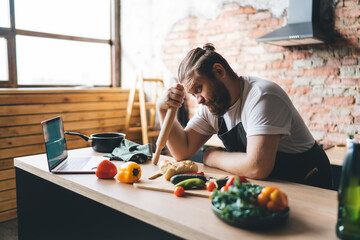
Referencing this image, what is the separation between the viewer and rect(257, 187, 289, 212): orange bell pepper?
0.87 m

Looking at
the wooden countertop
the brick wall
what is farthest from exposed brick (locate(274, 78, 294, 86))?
the wooden countertop

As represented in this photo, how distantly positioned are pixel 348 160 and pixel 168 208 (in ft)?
1.73

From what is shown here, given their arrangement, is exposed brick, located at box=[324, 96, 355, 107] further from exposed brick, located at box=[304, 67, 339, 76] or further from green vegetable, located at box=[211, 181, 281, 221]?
green vegetable, located at box=[211, 181, 281, 221]

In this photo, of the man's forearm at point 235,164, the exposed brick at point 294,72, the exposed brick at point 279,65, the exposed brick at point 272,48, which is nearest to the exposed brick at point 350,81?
the exposed brick at point 294,72

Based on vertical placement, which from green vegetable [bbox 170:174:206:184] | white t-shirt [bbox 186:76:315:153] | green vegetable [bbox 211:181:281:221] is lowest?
green vegetable [bbox 170:174:206:184]

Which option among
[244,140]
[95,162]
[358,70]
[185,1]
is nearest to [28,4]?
[185,1]

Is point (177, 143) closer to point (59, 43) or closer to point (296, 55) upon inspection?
point (296, 55)

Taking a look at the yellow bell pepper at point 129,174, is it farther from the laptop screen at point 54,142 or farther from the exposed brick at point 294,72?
the exposed brick at point 294,72

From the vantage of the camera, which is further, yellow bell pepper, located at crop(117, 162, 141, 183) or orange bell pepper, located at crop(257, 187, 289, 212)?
yellow bell pepper, located at crop(117, 162, 141, 183)

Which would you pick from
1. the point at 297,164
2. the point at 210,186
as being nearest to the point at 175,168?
the point at 210,186

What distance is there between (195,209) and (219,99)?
668 mm

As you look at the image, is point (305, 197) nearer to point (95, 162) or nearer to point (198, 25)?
point (95, 162)

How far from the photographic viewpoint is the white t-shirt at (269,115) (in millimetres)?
1341

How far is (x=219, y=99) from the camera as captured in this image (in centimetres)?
153
